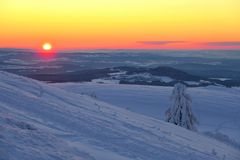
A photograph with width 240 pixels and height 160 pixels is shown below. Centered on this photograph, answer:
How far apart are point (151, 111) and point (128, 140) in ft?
164

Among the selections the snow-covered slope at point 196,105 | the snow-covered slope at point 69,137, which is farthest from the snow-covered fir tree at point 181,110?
the snow-covered slope at point 69,137

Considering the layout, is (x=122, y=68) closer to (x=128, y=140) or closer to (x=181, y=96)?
(x=181, y=96)

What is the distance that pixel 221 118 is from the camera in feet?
189

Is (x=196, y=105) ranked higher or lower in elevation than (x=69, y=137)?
lower

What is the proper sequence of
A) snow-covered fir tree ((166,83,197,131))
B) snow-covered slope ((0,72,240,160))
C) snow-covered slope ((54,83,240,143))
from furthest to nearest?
1. snow-covered slope ((54,83,240,143))
2. snow-covered fir tree ((166,83,197,131))
3. snow-covered slope ((0,72,240,160))

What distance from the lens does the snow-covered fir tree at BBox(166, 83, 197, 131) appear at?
35250 millimetres

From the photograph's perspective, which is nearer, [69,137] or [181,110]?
[69,137]

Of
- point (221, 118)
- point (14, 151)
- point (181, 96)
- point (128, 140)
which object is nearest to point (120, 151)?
point (128, 140)

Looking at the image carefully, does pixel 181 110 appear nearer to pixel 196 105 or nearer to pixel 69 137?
pixel 69 137

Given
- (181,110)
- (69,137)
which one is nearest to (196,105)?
(181,110)

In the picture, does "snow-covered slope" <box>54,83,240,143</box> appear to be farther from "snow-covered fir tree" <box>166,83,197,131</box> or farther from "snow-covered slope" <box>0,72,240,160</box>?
"snow-covered slope" <box>0,72,240,160</box>

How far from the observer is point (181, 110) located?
3544 cm

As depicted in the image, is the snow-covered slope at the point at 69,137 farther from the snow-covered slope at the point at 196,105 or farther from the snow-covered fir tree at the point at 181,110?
the snow-covered slope at the point at 196,105

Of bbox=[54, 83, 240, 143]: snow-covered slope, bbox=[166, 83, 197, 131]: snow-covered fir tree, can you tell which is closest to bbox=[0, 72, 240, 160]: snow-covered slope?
bbox=[166, 83, 197, 131]: snow-covered fir tree
